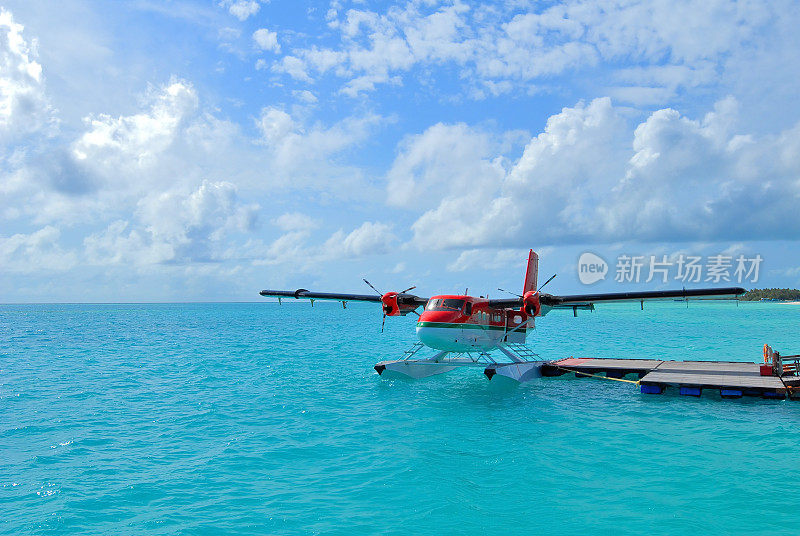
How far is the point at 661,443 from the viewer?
13.5 meters

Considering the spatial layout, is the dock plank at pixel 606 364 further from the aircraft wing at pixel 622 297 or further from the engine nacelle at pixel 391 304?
the engine nacelle at pixel 391 304

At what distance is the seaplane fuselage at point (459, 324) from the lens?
21297mm

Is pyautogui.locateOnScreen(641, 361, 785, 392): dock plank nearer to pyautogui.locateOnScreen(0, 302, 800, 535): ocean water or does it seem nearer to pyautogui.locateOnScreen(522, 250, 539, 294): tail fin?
pyautogui.locateOnScreen(0, 302, 800, 535): ocean water

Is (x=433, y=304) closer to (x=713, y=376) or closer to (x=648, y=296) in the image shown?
(x=648, y=296)

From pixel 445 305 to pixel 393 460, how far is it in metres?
10.2

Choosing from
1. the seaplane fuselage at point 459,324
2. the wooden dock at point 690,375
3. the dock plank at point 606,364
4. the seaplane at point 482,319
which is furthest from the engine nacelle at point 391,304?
the dock plank at point 606,364

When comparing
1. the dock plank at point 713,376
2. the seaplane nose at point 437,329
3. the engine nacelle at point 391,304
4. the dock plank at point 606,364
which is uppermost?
the engine nacelle at point 391,304

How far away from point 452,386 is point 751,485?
13.9 m

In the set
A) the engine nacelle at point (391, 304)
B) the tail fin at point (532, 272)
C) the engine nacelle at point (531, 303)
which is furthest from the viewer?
the tail fin at point (532, 272)

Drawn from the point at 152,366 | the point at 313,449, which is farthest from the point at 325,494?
the point at 152,366

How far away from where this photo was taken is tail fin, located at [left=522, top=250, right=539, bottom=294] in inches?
1135

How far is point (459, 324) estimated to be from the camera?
21.7 m

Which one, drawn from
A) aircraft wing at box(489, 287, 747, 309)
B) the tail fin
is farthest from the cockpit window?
the tail fin

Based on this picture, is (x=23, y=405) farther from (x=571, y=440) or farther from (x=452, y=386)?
(x=571, y=440)
